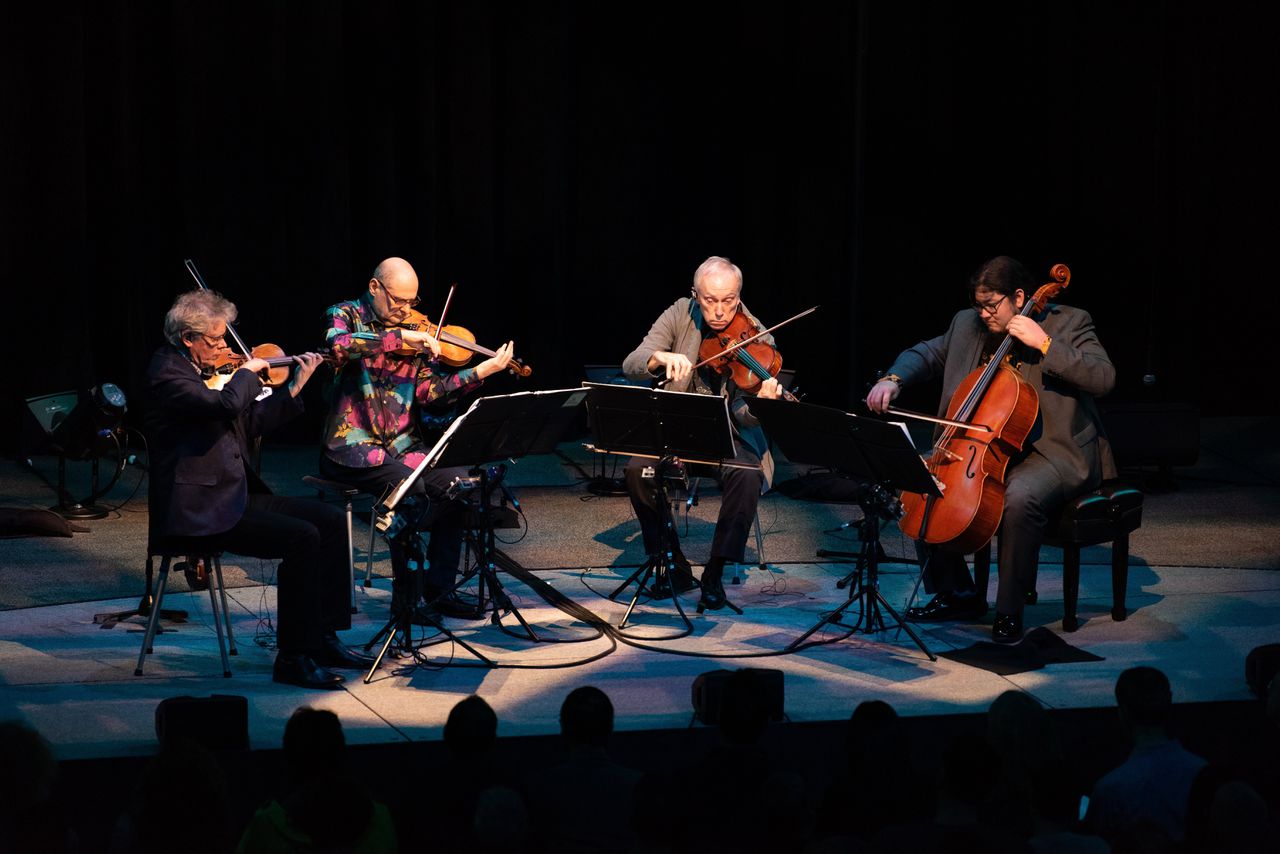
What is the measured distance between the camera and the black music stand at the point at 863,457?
5355 millimetres

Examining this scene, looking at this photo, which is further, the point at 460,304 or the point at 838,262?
the point at 838,262

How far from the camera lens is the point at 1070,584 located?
19.9 feet

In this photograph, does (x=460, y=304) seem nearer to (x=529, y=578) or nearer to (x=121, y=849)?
(x=529, y=578)

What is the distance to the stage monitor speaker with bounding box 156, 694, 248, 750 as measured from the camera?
168 inches

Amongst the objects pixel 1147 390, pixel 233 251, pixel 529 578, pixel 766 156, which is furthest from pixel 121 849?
pixel 1147 390

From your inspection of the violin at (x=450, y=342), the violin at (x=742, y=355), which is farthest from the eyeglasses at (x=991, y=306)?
the violin at (x=450, y=342)

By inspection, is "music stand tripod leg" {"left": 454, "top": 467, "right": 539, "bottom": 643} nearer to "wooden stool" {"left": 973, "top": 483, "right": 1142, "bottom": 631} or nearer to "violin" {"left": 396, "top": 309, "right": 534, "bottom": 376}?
"violin" {"left": 396, "top": 309, "right": 534, "bottom": 376}

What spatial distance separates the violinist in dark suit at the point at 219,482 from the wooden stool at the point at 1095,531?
2548 mm

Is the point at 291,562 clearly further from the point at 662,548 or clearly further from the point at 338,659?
the point at 662,548

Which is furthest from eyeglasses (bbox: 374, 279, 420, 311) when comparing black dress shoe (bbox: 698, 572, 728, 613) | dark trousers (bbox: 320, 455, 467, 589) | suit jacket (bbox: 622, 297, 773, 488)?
black dress shoe (bbox: 698, 572, 728, 613)

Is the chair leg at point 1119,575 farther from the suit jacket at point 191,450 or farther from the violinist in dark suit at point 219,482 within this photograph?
the suit jacket at point 191,450

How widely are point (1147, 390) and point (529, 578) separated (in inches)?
204

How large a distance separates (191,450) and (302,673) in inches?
33.4

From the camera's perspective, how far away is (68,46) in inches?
342
